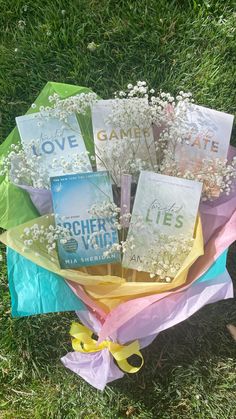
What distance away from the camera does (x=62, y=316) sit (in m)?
1.76

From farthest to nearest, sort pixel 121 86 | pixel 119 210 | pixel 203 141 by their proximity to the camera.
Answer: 1. pixel 121 86
2. pixel 203 141
3. pixel 119 210

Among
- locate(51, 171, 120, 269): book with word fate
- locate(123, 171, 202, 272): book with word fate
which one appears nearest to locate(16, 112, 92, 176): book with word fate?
locate(51, 171, 120, 269): book with word fate

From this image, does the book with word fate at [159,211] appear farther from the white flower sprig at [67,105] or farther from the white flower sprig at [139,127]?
the white flower sprig at [67,105]

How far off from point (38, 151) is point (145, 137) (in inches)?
11.8

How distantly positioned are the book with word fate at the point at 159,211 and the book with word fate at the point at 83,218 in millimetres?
57

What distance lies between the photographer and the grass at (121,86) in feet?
5.54

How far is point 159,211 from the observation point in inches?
56.1

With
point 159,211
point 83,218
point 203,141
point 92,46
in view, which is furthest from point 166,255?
point 92,46

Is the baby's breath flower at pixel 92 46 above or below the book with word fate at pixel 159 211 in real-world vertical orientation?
above

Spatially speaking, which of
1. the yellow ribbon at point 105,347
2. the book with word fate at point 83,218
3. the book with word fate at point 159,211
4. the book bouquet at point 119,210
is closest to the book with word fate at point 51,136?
the book bouquet at point 119,210

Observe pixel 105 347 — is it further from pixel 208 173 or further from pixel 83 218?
pixel 208 173

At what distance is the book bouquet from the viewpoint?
139 centimetres

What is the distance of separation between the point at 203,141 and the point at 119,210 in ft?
1.07

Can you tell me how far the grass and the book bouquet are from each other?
24 cm
